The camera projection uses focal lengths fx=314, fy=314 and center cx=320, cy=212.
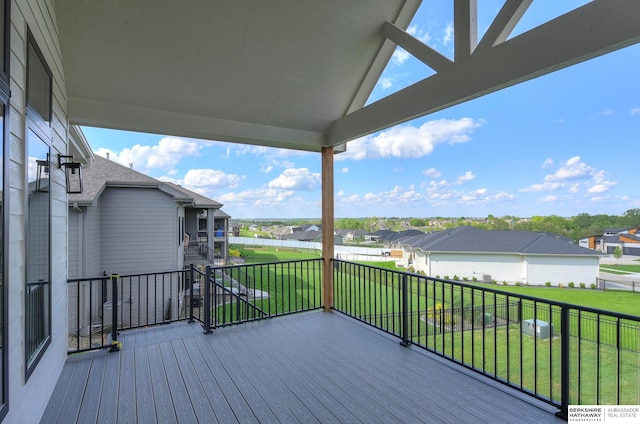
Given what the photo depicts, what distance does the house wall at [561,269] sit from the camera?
2.68 meters

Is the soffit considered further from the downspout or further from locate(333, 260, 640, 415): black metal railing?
locate(333, 260, 640, 415): black metal railing

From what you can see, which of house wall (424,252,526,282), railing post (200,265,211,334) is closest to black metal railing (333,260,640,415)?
house wall (424,252,526,282)

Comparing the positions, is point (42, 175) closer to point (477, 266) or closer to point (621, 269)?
point (477, 266)

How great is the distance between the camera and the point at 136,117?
12.1 ft

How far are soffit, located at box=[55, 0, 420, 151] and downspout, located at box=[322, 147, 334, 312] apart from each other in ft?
2.70

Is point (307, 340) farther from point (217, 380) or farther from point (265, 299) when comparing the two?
point (265, 299)

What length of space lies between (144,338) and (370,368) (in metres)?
2.78

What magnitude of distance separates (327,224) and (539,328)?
2979 mm

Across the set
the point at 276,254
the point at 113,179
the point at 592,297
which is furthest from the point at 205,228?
the point at 592,297

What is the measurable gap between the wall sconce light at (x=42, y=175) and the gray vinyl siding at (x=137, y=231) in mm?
4791

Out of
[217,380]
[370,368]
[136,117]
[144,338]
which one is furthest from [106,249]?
[370,368]

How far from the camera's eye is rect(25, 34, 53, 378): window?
2014mm

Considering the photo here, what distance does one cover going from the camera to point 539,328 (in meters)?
2.75

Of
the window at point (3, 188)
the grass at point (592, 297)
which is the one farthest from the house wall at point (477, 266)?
the window at point (3, 188)
